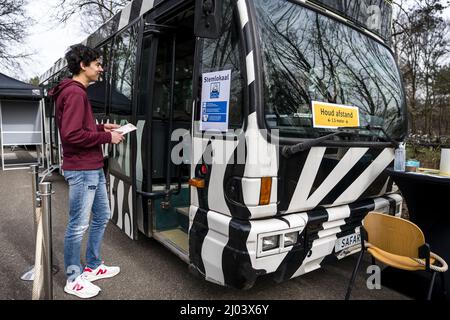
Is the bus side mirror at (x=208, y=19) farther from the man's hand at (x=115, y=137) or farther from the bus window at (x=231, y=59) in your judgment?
the man's hand at (x=115, y=137)

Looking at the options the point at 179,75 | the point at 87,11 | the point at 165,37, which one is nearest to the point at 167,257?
the point at 179,75

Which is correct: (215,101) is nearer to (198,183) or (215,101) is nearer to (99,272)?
(198,183)

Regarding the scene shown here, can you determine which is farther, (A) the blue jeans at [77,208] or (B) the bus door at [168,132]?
(B) the bus door at [168,132]

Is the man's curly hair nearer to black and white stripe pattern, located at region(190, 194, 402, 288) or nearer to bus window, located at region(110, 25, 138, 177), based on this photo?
bus window, located at region(110, 25, 138, 177)

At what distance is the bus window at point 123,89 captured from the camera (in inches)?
139

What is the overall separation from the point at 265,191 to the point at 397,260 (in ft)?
3.75

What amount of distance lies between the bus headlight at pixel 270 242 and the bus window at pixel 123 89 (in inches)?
71.2

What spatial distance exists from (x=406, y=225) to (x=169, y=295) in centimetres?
200

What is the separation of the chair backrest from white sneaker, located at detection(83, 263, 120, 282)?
7.82 feet

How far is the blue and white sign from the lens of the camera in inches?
93.1

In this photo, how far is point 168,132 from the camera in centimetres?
374

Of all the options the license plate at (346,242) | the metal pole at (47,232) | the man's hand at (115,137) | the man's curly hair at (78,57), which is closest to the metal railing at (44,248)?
the metal pole at (47,232)

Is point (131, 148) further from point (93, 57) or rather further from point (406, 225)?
point (406, 225)
